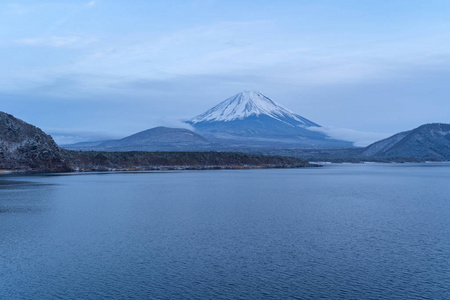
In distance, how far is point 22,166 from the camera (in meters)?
78.0

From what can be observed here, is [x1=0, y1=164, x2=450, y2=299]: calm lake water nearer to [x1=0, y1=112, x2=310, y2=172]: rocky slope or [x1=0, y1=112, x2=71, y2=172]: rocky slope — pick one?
[x1=0, y1=112, x2=71, y2=172]: rocky slope

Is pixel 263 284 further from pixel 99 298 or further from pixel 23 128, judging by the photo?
pixel 23 128

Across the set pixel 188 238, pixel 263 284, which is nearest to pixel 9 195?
pixel 188 238

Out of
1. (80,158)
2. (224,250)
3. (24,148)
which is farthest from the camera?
(80,158)

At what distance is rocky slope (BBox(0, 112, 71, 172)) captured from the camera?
75.7 metres

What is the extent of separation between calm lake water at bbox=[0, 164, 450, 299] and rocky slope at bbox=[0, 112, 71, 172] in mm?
42660

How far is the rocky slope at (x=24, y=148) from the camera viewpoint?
248ft

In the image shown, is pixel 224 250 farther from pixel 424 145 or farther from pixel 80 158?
pixel 424 145

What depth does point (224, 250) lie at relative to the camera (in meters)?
20.3

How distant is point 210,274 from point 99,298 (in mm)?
4081

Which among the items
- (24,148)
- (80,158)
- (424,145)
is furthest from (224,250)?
(424,145)

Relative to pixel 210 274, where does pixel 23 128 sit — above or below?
above

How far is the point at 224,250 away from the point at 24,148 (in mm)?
66255

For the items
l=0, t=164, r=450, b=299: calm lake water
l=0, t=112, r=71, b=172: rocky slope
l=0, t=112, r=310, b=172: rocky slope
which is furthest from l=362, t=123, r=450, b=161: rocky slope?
l=0, t=164, r=450, b=299: calm lake water
